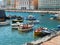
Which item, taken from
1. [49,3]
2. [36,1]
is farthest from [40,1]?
[36,1]

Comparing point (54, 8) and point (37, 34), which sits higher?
point (37, 34)

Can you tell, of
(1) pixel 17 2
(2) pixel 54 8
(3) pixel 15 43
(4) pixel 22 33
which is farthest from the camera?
(1) pixel 17 2

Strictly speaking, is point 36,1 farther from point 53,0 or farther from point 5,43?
point 5,43

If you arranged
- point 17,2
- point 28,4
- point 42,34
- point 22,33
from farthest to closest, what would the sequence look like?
point 17,2
point 28,4
point 22,33
point 42,34

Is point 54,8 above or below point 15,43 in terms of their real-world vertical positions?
below

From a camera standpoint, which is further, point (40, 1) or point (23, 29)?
point (40, 1)

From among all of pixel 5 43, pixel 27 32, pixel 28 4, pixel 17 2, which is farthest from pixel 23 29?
pixel 17 2

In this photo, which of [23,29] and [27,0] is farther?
[27,0]

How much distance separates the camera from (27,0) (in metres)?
178

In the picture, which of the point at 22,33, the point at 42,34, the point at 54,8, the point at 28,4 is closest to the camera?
the point at 42,34

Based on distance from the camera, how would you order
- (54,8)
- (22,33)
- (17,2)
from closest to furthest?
(22,33) → (54,8) → (17,2)

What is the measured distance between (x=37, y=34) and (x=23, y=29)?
22.9 feet

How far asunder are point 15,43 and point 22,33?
1022 centimetres

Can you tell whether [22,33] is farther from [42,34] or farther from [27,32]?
[42,34]
